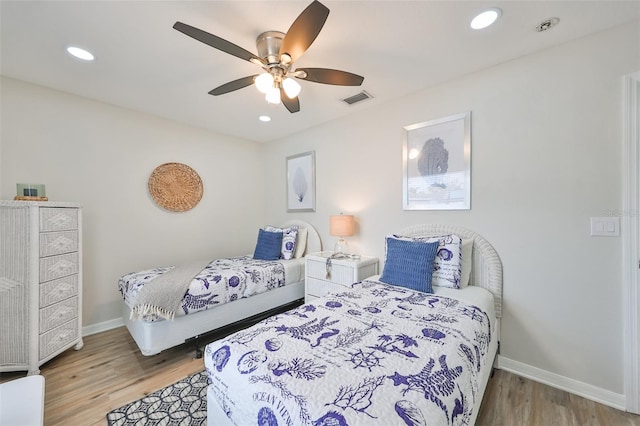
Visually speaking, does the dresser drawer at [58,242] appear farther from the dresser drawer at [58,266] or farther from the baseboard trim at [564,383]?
the baseboard trim at [564,383]

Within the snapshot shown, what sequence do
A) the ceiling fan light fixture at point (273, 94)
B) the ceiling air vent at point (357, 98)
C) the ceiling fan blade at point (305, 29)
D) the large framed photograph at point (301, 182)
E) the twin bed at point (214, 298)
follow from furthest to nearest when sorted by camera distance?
the large framed photograph at point (301, 182) → the ceiling air vent at point (357, 98) → the twin bed at point (214, 298) → the ceiling fan light fixture at point (273, 94) → the ceiling fan blade at point (305, 29)

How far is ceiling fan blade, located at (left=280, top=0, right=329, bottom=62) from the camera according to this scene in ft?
4.00

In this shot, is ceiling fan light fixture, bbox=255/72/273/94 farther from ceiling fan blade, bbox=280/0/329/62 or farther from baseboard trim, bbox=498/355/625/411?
baseboard trim, bbox=498/355/625/411

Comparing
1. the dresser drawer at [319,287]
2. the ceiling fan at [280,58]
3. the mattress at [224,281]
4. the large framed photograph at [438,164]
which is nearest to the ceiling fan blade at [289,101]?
the ceiling fan at [280,58]

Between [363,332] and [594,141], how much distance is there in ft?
6.79

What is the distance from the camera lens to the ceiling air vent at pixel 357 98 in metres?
2.59

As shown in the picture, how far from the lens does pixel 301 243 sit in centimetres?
351

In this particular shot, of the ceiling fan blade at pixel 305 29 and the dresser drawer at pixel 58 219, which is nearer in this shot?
the ceiling fan blade at pixel 305 29

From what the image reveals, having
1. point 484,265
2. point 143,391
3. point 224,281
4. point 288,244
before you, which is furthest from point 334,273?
point 143,391

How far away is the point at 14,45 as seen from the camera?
1.85 metres

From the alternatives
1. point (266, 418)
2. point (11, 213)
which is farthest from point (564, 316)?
point (11, 213)

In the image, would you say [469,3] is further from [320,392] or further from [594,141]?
[320,392]

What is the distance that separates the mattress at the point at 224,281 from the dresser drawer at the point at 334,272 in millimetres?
288

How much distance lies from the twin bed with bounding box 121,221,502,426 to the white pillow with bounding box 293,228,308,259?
1453 mm
